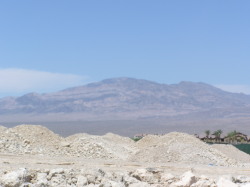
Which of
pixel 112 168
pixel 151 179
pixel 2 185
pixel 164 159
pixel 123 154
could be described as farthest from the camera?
pixel 123 154

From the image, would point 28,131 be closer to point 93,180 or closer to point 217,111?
point 93,180

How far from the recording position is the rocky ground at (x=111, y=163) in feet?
44.1

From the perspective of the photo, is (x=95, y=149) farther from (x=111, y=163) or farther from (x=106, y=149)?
(x=111, y=163)

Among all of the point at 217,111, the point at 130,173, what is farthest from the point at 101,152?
the point at 217,111

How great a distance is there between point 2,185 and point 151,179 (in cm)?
469

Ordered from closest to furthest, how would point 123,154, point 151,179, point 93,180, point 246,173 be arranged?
point 93,180
point 151,179
point 246,173
point 123,154

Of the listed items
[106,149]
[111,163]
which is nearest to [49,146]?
[106,149]

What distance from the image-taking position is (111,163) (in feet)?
62.8

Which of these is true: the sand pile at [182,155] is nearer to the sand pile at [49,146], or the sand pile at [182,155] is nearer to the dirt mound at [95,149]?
the dirt mound at [95,149]

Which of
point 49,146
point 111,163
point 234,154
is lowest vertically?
point 234,154

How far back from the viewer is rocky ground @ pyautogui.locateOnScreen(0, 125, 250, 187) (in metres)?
13.4

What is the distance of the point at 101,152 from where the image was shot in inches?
1056

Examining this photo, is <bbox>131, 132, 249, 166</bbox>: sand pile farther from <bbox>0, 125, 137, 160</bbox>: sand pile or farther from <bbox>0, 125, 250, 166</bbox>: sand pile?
<bbox>0, 125, 137, 160</bbox>: sand pile

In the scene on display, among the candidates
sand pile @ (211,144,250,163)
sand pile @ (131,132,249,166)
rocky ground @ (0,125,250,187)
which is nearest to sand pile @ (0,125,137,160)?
rocky ground @ (0,125,250,187)
